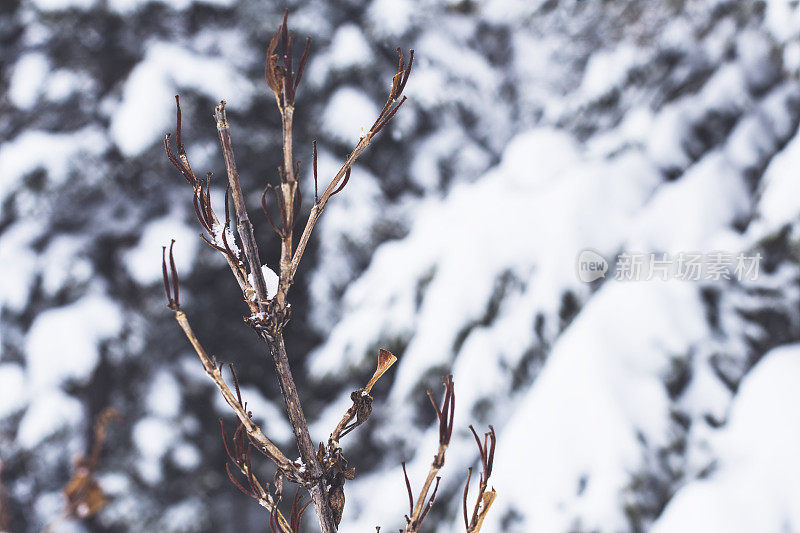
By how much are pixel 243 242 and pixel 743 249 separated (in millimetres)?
1622

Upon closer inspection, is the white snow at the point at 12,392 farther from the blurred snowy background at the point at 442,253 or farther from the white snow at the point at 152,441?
the white snow at the point at 152,441

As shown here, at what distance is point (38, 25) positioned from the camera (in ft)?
7.47

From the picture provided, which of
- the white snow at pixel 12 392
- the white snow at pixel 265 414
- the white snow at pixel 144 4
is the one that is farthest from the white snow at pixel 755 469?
the white snow at pixel 144 4

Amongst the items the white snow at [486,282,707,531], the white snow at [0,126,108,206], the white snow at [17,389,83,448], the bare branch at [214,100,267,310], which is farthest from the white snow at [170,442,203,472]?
the bare branch at [214,100,267,310]

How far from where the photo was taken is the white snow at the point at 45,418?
1997mm

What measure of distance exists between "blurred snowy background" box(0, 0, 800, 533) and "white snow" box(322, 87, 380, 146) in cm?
2

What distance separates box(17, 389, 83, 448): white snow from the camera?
2.00m

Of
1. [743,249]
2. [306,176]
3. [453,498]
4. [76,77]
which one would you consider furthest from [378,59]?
[453,498]

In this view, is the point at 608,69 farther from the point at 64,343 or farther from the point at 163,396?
the point at 64,343

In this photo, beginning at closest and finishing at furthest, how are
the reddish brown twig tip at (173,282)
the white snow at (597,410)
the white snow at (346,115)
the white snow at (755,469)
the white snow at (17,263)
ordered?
the reddish brown twig tip at (173,282)
the white snow at (755,469)
the white snow at (597,410)
the white snow at (17,263)
the white snow at (346,115)

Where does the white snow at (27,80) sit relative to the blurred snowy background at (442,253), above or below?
above
